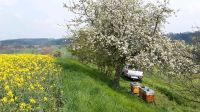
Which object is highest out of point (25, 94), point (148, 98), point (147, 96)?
point (25, 94)

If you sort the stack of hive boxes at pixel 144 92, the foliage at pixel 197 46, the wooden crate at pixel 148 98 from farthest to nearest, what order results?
the stack of hive boxes at pixel 144 92 < the wooden crate at pixel 148 98 < the foliage at pixel 197 46

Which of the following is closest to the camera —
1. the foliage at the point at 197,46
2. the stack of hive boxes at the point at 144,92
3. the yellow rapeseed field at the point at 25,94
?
the yellow rapeseed field at the point at 25,94

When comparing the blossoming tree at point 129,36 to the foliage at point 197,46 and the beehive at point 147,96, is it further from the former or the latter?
the foliage at point 197,46

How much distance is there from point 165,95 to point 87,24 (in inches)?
416

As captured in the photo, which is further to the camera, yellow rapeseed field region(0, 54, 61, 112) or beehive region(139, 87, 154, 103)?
beehive region(139, 87, 154, 103)

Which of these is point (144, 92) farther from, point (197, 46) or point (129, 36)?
point (197, 46)

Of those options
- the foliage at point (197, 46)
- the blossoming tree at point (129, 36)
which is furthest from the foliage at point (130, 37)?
the foliage at point (197, 46)

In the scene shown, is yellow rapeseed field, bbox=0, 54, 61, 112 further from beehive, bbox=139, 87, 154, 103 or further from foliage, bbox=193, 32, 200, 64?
beehive, bbox=139, 87, 154, 103

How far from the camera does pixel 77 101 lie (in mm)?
17359

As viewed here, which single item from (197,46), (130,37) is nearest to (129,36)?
(130,37)

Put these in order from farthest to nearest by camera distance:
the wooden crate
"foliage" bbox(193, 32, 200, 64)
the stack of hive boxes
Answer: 1. the stack of hive boxes
2. the wooden crate
3. "foliage" bbox(193, 32, 200, 64)

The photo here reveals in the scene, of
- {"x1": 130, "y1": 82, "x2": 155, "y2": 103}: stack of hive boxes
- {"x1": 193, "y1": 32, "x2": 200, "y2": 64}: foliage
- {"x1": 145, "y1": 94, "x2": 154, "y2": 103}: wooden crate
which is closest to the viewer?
{"x1": 193, "y1": 32, "x2": 200, "y2": 64}: foliage

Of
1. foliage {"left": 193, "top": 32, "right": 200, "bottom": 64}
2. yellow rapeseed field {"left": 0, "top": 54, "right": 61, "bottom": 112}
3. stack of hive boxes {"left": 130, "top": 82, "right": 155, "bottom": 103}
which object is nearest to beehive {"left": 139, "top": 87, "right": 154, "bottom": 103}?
stack of hive boxes {"left": 130, "top": 82, "right": 155, "bottom": 103}

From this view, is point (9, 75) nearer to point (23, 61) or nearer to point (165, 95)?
point (23, 61)
